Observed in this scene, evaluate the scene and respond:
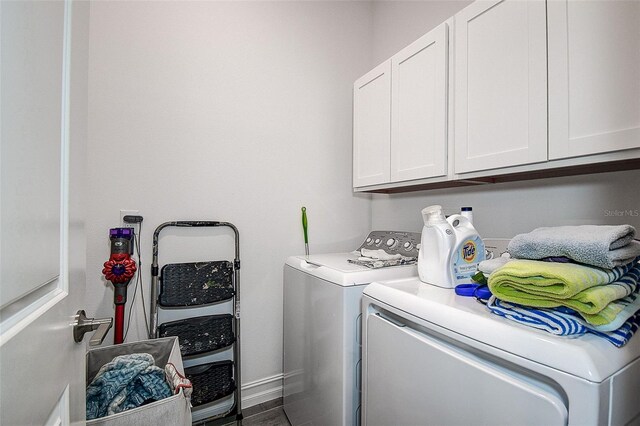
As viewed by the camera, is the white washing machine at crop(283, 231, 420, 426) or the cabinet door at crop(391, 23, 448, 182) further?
the cabinet door at crop(391, 23, 448, 182)

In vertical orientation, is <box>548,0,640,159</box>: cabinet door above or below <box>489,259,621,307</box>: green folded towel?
above

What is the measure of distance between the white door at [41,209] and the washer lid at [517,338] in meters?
0.83

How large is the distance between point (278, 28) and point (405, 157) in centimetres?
127

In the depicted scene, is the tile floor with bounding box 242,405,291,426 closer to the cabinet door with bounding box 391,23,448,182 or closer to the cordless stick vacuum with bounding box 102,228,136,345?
the cordless stick vacuum with bounding box 102,228,136,345

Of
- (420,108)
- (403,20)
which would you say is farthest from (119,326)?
(403,20)

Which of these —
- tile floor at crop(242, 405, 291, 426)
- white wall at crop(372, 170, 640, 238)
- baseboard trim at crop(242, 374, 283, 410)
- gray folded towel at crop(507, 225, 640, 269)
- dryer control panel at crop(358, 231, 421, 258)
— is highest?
white wall at crop(372, 170, 640, 238)

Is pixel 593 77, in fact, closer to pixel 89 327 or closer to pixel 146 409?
pixel 89 327

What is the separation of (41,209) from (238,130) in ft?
4.89

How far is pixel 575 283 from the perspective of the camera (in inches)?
23.3

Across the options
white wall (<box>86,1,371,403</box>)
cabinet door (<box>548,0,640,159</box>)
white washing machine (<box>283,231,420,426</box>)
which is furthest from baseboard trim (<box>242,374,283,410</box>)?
cabinet door (<box>548,0,640,159</box>)

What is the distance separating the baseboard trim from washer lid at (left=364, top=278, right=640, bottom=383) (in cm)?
136

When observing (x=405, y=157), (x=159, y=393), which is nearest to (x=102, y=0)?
(x=405, y=157)

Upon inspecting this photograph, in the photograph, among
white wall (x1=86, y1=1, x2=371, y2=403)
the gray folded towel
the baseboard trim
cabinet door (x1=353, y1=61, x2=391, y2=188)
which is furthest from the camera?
the baseboard trim

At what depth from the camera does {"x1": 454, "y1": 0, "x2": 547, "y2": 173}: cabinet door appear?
1.04 m
